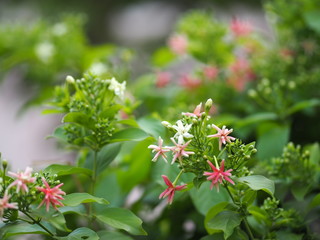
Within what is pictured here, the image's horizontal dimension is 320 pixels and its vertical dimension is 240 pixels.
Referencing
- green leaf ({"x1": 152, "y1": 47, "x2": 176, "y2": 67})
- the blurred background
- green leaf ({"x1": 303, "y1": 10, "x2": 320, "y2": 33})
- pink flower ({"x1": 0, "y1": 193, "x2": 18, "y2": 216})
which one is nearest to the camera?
pink flower ({"x1": 0, "y1": 193, "x2": 18, "y2": 216})

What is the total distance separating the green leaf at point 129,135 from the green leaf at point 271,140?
0.37 metres

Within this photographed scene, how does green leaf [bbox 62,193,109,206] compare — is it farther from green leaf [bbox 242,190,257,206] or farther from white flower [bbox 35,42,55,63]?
white flower [bbox 35,42,55,63]

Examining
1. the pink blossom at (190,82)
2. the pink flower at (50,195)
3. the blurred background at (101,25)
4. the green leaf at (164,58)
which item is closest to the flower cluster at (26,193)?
the pink flower at (50,195)

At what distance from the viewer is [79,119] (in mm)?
866

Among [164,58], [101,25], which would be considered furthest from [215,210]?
[101,25]

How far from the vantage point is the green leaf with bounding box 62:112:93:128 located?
2.78ft

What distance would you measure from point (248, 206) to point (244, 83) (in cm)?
66

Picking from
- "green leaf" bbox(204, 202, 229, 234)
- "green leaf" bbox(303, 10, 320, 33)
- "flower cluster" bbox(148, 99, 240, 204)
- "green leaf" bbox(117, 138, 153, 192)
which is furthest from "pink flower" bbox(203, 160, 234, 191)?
"green leaf" bbox(303, 10, 320, 33)

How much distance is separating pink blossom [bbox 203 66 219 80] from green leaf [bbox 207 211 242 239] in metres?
0.64

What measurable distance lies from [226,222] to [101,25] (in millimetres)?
2529

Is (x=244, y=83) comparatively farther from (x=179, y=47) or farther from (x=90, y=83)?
(x=90, y=83)

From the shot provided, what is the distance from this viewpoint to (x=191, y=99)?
1413 millimetres

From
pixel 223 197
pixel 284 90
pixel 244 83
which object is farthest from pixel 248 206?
pixel 244 83

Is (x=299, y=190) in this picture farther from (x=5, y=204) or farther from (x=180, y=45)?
(x=180, y=45)
